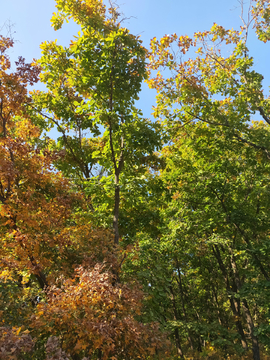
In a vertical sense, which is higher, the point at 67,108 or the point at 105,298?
the point at 67,108

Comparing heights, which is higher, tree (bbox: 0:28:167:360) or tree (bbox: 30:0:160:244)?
tree (bbox: 30:0:160:244)

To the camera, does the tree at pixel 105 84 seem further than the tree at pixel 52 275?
Yes

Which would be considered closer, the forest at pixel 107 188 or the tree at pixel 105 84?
the forest at pixel 107 188

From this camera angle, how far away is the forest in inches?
167

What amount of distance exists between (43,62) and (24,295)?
6.97m

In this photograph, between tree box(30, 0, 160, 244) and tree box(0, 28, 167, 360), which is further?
tree box(30, 0, 160, 244)

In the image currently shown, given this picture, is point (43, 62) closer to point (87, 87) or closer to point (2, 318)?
point (87, 87)

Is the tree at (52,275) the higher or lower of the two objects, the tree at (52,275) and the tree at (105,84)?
the lower

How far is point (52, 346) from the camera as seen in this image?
11.6 feet

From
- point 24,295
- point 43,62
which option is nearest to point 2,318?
point 24,295

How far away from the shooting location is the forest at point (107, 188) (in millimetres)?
4230

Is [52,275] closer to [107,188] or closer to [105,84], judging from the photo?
[107,188]

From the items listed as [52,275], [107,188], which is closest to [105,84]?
[107,188]

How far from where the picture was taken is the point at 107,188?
707cm
